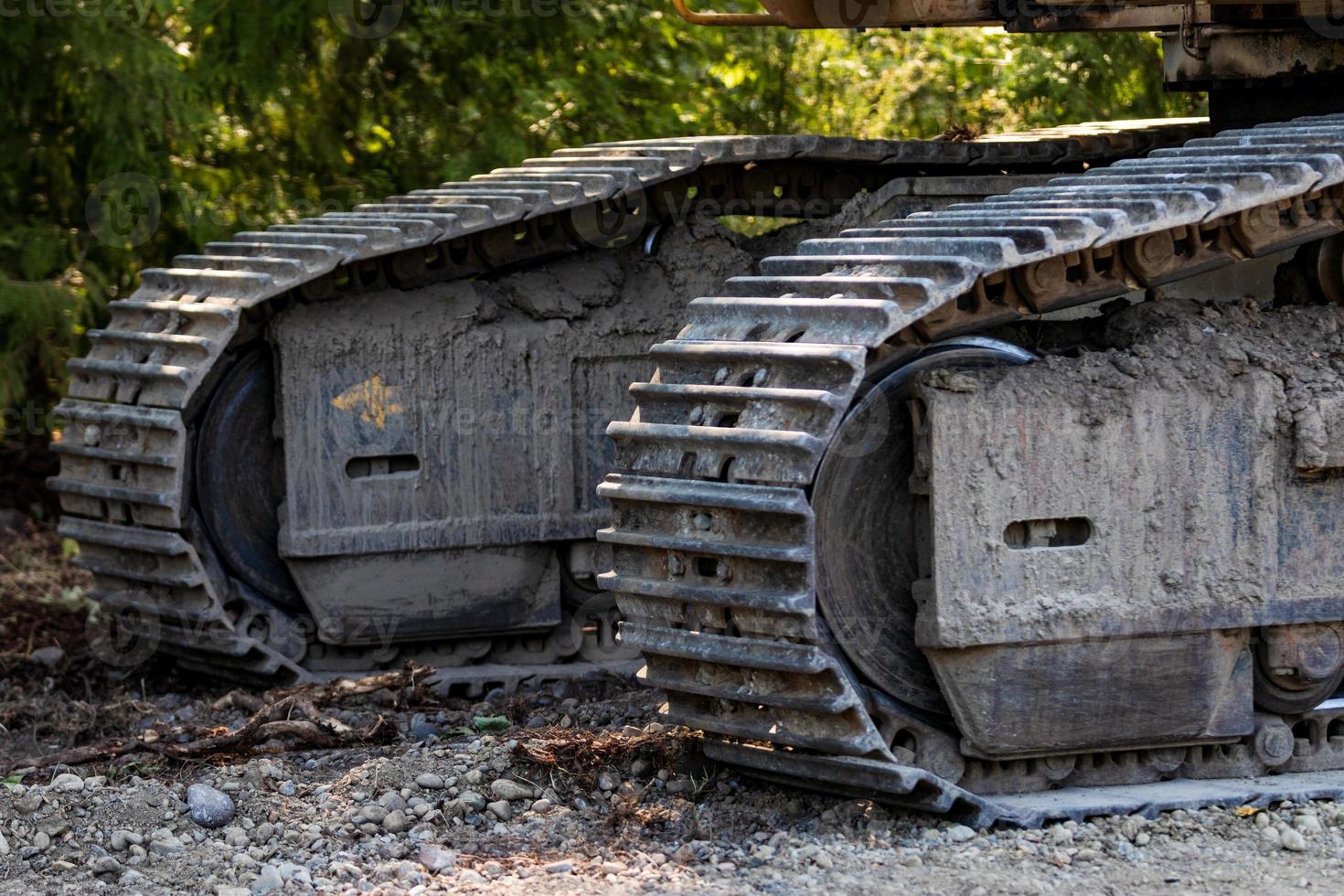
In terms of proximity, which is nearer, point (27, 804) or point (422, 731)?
point (27, 804)

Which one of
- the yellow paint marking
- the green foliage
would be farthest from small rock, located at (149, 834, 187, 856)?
the green foliage

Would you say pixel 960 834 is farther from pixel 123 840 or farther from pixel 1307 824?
pixel 123 840

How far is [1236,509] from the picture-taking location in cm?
517

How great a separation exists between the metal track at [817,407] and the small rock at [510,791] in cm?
48

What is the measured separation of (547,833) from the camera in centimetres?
500

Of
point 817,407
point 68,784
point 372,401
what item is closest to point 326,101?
point 372,401

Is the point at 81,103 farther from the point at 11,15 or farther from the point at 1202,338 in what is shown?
the point at 1202,338

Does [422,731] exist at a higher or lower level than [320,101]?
lower

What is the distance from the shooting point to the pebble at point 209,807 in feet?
16.7

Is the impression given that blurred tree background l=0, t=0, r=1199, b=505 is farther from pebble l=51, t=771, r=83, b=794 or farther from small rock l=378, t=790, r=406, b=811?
small rock l=378, t=790, r=406, b=811

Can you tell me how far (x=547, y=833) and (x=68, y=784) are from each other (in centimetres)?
136

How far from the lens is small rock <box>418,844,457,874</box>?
4727 mm

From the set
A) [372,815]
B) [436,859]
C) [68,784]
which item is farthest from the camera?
[68,784]

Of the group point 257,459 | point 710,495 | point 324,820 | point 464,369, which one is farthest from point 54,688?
point 710,495
